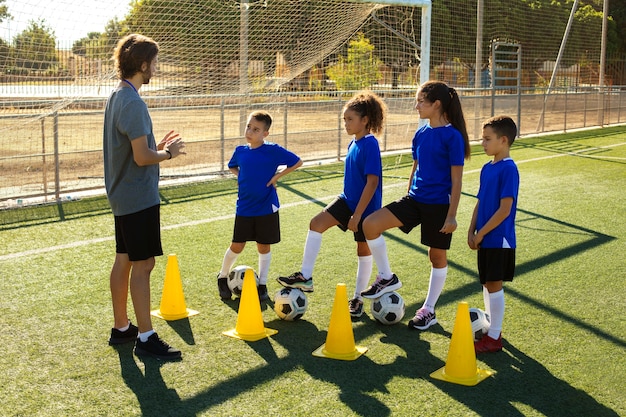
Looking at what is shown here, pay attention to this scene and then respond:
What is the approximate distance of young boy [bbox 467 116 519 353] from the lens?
444cm

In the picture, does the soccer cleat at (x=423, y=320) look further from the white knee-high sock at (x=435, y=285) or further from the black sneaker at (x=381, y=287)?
the black sneaker at (x=381, y=287)

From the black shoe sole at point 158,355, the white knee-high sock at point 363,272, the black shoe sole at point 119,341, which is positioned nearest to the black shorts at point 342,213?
the white knee-high sock at point 363,272

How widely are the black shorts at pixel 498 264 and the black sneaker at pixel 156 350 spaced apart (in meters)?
1.97

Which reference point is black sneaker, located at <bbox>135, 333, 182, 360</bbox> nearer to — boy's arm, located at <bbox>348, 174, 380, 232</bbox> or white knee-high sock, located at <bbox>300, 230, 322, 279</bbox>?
white knee-high sock, located at <bbox>300, 230, 322, 279</bbox>

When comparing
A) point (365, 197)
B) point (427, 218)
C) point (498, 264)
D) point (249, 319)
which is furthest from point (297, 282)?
point (498, 264)

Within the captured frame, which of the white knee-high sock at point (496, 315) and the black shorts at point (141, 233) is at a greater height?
the black shorts at point (141, 233)

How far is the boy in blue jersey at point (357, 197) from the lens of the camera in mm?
5074

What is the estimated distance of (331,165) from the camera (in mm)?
13547

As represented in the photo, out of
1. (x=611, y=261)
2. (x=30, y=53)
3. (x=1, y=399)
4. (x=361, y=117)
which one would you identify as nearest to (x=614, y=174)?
(x=611, y=261)

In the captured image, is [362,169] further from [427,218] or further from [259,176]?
[259,176]

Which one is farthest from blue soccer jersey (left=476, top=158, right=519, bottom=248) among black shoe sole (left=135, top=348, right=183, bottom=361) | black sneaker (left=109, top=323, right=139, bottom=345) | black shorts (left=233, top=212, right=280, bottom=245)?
black sneaker (left=109, top=323, right=139, bottom=345)

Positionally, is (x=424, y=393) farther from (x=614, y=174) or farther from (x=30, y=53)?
(x=614, y=174)

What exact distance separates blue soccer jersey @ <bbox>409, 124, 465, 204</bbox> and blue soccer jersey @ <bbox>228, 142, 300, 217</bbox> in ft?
3.36

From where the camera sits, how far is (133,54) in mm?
4145
